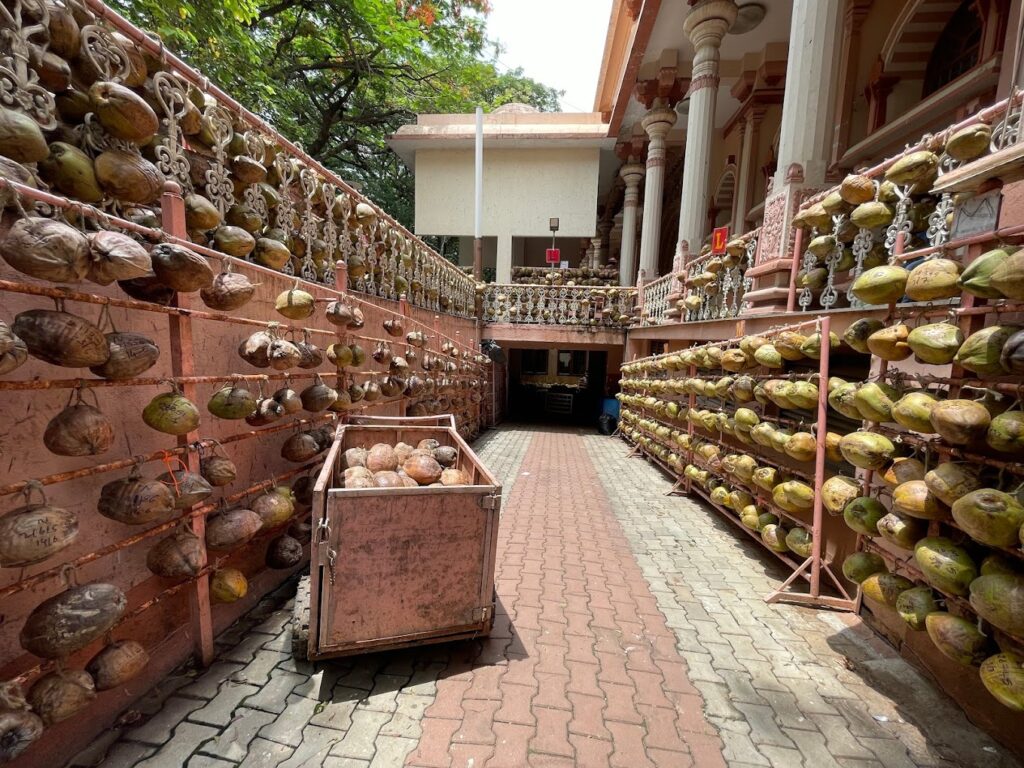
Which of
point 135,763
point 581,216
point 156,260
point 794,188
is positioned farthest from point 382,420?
point 581,216

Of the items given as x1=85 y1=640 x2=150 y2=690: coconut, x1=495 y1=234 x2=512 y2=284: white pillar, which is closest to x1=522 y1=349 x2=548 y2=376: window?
x1=495 y1=234 x2=512 y2=284: white pillar

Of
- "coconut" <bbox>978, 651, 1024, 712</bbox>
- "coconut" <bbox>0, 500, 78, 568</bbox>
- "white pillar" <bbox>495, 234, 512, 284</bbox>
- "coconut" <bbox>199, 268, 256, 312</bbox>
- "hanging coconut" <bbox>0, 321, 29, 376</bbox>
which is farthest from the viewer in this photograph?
"white pillar" <bbox>495, 234, 512, 284</bbox>

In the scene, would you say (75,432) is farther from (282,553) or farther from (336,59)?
(336,59)

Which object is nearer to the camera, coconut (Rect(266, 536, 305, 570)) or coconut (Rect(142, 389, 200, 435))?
coconut (Rect(142, 389, 200, 435))

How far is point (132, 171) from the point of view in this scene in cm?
203

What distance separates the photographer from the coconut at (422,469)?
3072mm

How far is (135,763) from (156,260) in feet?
7.50

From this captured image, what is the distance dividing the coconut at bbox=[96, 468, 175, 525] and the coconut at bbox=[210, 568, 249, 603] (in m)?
0.74

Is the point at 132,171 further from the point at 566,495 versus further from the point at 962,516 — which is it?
the point at 566,495

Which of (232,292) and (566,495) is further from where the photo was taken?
(566,495)

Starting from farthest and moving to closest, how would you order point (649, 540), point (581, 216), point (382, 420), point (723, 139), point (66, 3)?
point (581, 216), point (723, 139), point (649, 540), point (382, 420), point (66, 3)

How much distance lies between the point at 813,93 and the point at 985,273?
4.66 metres

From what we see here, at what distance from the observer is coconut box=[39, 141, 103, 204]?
74.1 inches

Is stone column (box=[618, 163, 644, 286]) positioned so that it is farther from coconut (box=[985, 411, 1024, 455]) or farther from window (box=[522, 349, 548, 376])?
coconut (box=[985, 411, 1024, 455])
